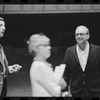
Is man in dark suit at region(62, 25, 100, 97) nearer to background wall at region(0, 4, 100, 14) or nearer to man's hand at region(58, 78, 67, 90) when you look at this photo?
man's hand at region(58, 78, 67, 90)

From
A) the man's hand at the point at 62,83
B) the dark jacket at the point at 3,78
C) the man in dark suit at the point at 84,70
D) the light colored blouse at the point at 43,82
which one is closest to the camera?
the light colored blouse at the point at 43,82

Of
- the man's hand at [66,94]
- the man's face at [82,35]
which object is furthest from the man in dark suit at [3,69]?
the man's face at [82,35]

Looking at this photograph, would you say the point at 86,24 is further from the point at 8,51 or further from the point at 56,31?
the point at 8,51

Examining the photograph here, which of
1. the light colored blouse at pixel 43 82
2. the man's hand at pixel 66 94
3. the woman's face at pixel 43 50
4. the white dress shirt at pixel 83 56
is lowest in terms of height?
the man's hand at pixel 66 94

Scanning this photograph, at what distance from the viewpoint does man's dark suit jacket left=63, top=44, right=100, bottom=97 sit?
3.43 meters

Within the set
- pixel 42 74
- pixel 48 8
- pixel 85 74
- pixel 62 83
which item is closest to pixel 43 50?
pixel 42 74

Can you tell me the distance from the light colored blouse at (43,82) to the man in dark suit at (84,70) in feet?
1.86

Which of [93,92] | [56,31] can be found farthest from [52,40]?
[93,92]

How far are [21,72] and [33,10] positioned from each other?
2.68 ft

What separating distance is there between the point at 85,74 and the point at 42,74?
2.73 feet

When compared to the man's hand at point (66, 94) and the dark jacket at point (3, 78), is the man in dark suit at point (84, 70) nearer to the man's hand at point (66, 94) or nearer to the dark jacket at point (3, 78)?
the man's hand at point (66, 94)

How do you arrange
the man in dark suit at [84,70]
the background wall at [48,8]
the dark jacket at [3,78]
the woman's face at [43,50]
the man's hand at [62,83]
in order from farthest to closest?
1. the background wall at [48,8]
2. the man in dark suit at [84,70]
3. the dark jacket at [3,78]
4. the man's hand at [62,83]
5. the woman's face at [43,50]

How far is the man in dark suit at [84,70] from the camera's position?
3.43 meters

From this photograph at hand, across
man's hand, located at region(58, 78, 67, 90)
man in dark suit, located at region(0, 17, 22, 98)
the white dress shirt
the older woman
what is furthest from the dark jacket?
the white dress shirt
